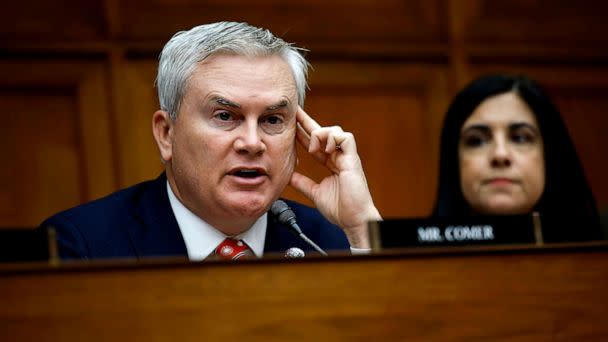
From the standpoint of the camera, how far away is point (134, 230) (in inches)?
78.7

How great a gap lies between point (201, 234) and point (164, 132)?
0.76 feet

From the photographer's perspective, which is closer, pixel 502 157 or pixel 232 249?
pixel 232 249

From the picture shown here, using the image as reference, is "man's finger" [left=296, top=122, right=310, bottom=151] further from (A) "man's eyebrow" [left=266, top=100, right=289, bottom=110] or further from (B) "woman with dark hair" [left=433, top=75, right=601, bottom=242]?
(B) "woman with dark hair" [left=433, top=75, right=601, bottom=242]

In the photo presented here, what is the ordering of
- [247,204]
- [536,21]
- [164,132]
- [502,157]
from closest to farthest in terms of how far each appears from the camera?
[247,204] < [164,132] < [502,157] < [536,21]

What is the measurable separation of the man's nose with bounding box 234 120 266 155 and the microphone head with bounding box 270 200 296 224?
12 centimetres

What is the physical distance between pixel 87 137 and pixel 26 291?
1834mm

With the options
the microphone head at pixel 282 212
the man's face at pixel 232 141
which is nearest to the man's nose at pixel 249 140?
the man's face at pixel 232 141

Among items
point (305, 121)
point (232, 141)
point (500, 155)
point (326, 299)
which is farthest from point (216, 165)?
point (500, 155)

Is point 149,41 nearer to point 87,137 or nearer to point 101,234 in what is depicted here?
point 87,137

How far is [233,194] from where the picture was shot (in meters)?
1.99

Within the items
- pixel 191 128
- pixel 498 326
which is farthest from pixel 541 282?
pixel 191 128

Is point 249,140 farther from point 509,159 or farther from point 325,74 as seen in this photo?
point 325,74

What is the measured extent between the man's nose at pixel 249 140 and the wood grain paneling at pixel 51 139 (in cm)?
119

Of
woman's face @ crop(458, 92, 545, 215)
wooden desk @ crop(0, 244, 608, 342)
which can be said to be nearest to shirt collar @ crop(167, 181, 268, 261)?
wooden desk @ crop(0, 244, 608, 342)
